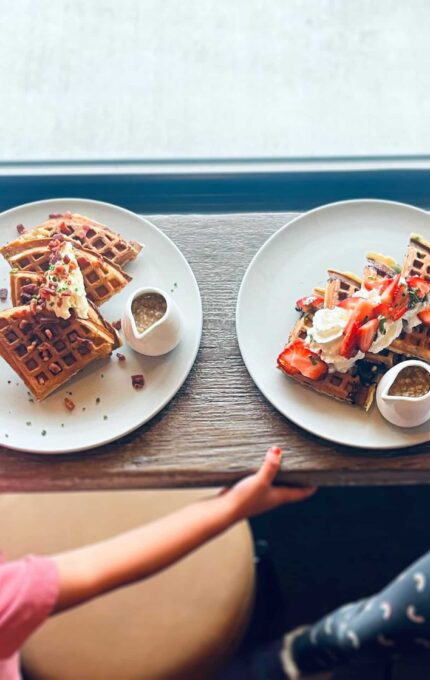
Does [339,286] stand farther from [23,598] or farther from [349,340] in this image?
[23,598]

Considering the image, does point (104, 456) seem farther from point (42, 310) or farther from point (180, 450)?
point (42, 310)

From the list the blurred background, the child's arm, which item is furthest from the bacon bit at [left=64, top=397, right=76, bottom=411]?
the blurred background

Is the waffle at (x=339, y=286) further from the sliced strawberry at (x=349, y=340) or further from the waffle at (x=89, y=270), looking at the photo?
the waffle at (x=89, y=270)

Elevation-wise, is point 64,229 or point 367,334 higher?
point 64,229

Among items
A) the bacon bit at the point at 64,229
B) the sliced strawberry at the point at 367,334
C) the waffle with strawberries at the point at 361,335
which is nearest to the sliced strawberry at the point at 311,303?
the waffle with strawberries at the point at 361,335

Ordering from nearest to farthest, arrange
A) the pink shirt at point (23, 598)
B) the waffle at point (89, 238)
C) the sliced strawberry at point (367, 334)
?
the pink shirt at point (23, 598) → the sliced strawberry at point (367, 334) → the waffle at point (89, 238)

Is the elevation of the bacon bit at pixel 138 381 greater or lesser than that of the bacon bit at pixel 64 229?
lesser

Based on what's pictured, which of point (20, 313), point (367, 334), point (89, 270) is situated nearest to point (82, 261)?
point (89, 270)
